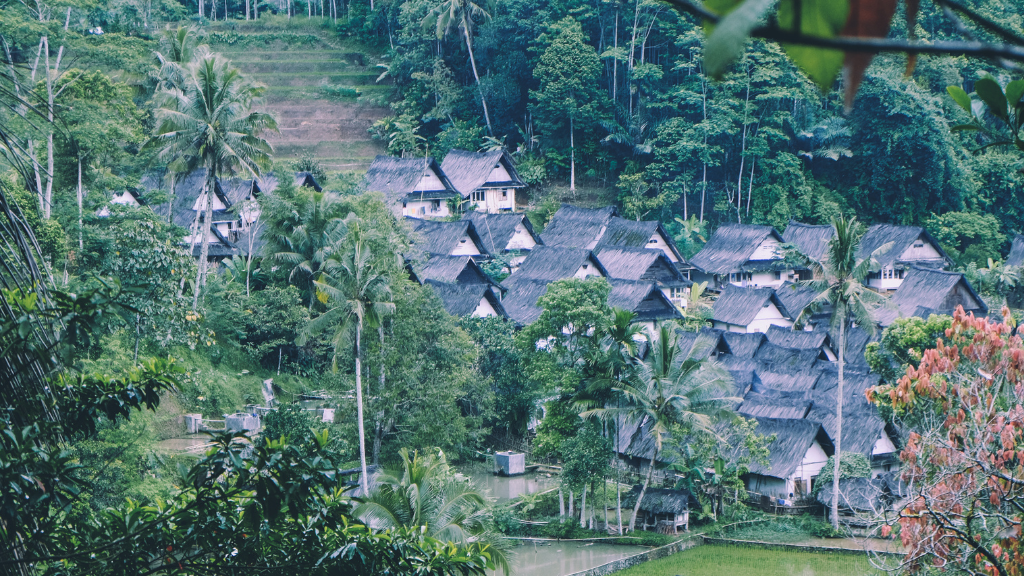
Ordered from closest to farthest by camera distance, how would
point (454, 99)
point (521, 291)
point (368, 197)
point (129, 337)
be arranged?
Result: point (129, 337) < point (368, 197) < point (521, 291) < point (454, 99)

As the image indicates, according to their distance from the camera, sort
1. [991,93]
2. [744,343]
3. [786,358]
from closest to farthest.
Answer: [991,93] < [786,358] < [744,343]

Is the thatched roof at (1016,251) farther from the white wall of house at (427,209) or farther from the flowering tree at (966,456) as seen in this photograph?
the flowering tree at (966,456)

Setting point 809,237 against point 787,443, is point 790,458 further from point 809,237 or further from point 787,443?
point 809,237

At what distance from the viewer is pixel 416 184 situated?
27.1 m

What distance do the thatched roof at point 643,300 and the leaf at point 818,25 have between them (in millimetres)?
20187

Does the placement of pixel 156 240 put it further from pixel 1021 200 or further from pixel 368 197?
pixel 1021 200

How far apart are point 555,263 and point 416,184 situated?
6188 millimetres

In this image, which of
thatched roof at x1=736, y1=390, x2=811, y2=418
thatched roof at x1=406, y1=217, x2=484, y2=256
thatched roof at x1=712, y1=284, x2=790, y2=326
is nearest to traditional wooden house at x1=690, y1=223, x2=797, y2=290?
thatched roof at x1=712, y1=284, x2=790, y2=326

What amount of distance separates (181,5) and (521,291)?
24.0 m

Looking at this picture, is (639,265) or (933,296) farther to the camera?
(639,265)

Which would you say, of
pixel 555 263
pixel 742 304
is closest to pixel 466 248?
pixel 555 263

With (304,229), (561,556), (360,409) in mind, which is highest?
(304,229)

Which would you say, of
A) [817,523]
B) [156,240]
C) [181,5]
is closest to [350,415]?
[156,240]

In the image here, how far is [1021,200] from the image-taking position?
30.0m
